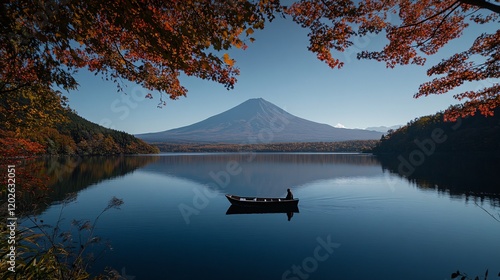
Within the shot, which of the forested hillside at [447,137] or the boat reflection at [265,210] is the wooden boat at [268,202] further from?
the forested hillside at [447,137]

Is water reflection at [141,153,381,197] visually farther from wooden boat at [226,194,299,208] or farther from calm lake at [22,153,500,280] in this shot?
wooden boat at [226,194,299,208]

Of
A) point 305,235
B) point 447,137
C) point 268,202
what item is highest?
point 447,137

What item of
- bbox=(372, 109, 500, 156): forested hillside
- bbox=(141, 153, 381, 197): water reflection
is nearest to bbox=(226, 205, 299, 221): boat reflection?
bbox=(141, 153, 381, 197): water reflection

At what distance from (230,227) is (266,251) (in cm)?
444

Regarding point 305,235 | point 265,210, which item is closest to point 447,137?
point 265,210

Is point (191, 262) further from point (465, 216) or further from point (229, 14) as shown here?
point (465, 216)

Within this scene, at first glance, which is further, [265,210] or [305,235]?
[265,210]

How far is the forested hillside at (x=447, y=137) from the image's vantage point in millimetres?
63378

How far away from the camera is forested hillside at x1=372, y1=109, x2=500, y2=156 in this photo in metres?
63.4

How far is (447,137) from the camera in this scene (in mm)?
72500

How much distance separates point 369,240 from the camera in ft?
45.0

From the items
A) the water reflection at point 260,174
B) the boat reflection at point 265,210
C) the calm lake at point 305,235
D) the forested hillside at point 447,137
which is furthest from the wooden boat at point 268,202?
the forested hillside at point 447,137

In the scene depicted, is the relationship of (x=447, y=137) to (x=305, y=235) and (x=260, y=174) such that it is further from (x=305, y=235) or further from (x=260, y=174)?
(x=305, y=235)

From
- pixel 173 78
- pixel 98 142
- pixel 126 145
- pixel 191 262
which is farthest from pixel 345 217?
pixel 126 145
